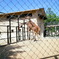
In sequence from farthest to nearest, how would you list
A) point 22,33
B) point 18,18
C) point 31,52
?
1. point 22,33
2. point 18,18
3. point 31,52

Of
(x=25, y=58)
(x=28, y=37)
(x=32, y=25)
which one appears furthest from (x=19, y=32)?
(x=25, y=58)

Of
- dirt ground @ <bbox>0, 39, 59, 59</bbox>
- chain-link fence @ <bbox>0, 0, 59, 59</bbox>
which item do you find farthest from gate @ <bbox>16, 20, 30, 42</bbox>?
dirt ground @ <bbox>0, 39, 59, 59</bbox>

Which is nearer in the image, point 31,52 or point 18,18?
point 31,52

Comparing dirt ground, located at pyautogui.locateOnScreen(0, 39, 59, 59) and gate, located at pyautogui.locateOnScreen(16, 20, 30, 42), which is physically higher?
gate, located at pyautogui.locateOnScreen(16, 20, 30, 42)

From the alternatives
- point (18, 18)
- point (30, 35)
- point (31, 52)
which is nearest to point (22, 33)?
point (30, 35)

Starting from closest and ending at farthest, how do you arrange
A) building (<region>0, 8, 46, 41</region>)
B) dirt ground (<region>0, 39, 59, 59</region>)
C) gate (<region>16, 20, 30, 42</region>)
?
building (<region>0, 8, 46, 41</region>) → dirt ground (<region>0, 39, 59, 59</region>) → gate (<region>16, 20, 30, 42</region>)

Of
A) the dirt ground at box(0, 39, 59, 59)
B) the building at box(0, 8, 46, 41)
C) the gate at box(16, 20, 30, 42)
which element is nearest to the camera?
the building at box(0, 8, 46, 41)

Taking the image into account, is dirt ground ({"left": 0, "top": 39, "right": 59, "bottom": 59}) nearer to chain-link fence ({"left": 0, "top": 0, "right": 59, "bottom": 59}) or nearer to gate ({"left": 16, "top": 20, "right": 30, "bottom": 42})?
chain-link fence ({"left": 0, "top": 0, "right": 59, "bottom": 59})

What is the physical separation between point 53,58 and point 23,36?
623cm

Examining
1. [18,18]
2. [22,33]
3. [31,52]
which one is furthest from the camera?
[22,33]

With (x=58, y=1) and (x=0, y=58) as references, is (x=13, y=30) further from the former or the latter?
(x=58, y=1)

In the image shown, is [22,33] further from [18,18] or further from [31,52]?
[31,52]

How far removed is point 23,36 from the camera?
349 inches

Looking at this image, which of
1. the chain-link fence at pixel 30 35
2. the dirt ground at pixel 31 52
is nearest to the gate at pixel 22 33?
the chain-link fence at pixel 30 35
